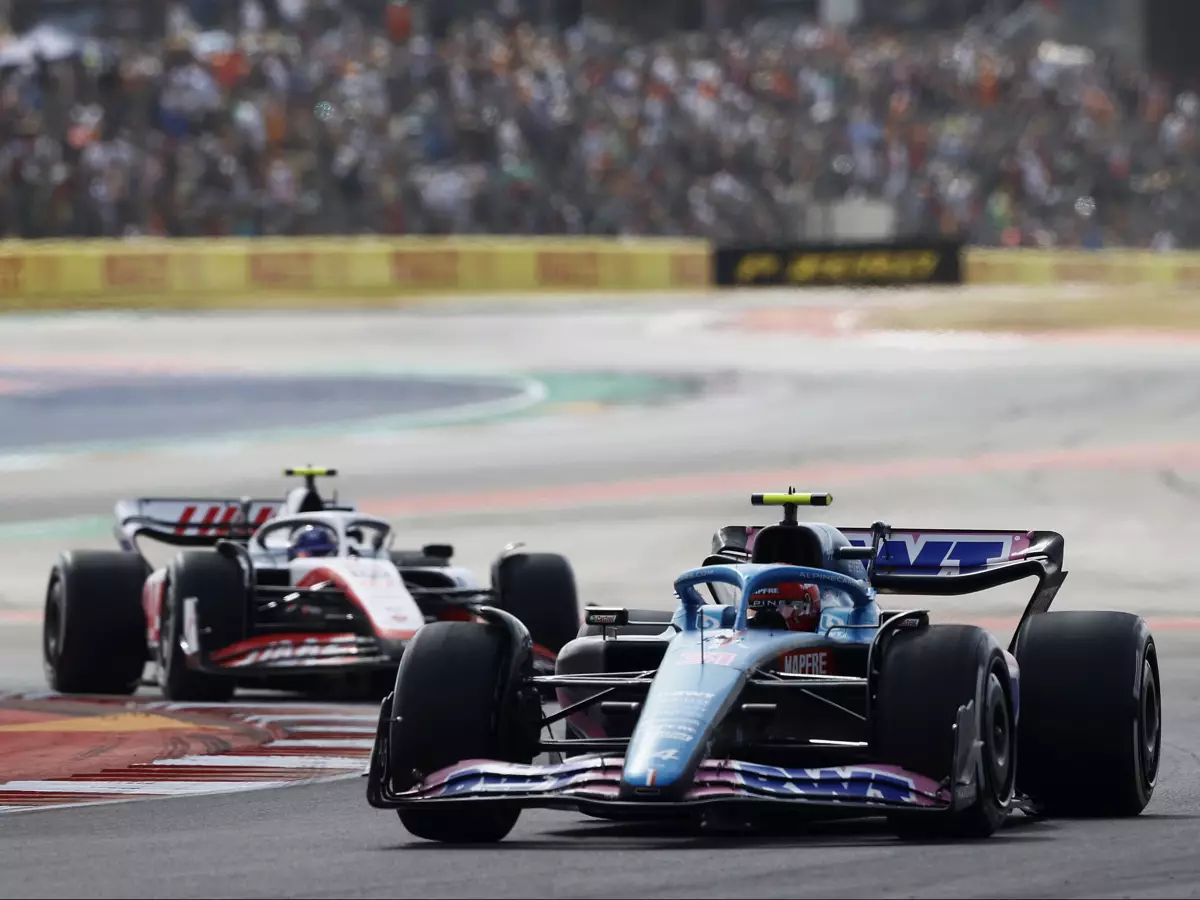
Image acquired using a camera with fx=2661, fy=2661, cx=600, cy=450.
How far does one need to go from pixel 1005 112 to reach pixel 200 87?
53.8 ft

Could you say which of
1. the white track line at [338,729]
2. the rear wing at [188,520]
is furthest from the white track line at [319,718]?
the rear wing at [188,520]

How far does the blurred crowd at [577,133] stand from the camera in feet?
131

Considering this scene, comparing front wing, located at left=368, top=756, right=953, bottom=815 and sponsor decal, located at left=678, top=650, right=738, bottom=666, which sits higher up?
sponsor decal, located at left=678, top=650, right=738, bottom=666

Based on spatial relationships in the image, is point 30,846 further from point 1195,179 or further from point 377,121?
point 1195,179

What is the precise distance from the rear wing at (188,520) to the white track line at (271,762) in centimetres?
412

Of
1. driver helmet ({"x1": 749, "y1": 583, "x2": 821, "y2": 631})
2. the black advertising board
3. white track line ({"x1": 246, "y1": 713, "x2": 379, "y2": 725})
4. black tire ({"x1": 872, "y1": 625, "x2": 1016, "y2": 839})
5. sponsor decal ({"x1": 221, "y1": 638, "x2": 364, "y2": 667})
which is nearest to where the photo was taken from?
black tire ({"x1": 872, "y1": 625, "x2": 1016, "y2": 839})

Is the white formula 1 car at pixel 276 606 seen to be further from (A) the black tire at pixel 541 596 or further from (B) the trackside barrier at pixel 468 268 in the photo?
(B) the trackside barrier at pixel 468 268

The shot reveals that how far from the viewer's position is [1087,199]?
50.1 m

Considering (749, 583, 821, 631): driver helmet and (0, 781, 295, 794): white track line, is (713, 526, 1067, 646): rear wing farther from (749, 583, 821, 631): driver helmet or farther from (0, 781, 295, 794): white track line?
(0, 781, 295, 794): white track line

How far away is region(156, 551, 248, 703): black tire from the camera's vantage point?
42.8 ft

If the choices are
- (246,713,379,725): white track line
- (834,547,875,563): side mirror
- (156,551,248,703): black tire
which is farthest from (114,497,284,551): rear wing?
(834,547,875,563): side mirror

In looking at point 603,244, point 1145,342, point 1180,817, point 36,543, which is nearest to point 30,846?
point 1180,817

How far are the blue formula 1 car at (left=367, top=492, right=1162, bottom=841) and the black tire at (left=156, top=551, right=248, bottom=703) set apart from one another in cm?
442

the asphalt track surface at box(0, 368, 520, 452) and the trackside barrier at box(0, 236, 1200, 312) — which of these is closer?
the asphalt track surface at box(0, 368, 520, 452)
